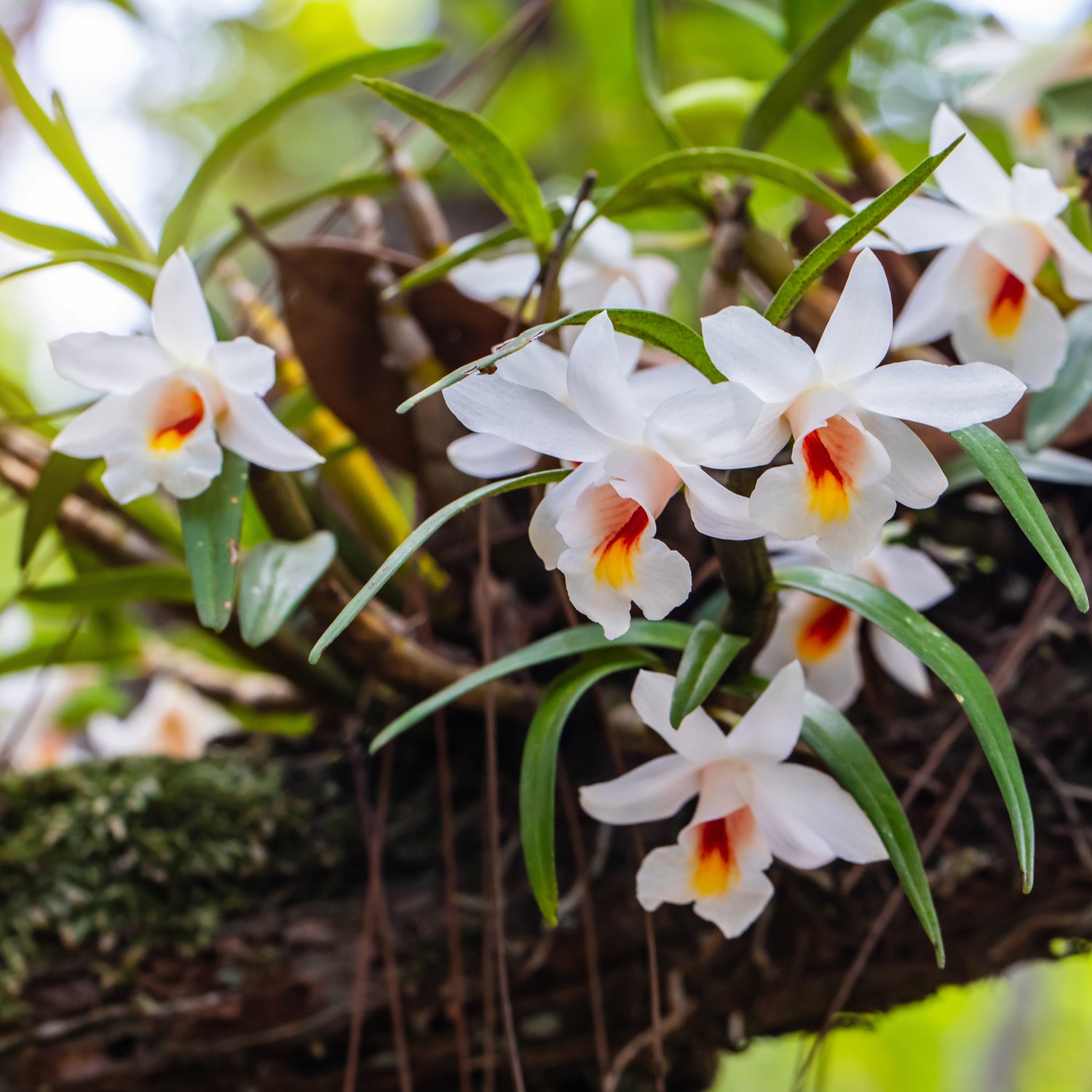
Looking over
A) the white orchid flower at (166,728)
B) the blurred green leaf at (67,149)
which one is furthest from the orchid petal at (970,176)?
the white orchid flower at (166,728)

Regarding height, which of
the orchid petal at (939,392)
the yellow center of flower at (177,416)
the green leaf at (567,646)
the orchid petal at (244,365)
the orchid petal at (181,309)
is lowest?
the green leaf at (567,646)

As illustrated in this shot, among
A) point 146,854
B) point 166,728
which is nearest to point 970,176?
point 146,854

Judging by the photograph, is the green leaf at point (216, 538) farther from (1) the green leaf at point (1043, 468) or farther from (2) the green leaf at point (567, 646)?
(1) the green leaf at point (1043, 468)

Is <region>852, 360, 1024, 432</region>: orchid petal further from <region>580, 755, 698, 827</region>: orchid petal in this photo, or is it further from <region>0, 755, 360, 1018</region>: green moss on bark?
<region>0, 755, 360, 1018</region>: green moss on bark

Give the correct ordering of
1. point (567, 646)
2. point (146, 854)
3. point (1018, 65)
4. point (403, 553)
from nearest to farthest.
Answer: point (403, 553) < point (567, 646) < point (146, 854) < point (1018, 65)

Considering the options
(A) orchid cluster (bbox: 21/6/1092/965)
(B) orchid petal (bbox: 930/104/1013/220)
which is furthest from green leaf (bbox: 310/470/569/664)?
(B) orchid petal (bbox: 930/104/1013/220)

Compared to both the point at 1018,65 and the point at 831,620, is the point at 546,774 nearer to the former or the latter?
the point at 831,620
